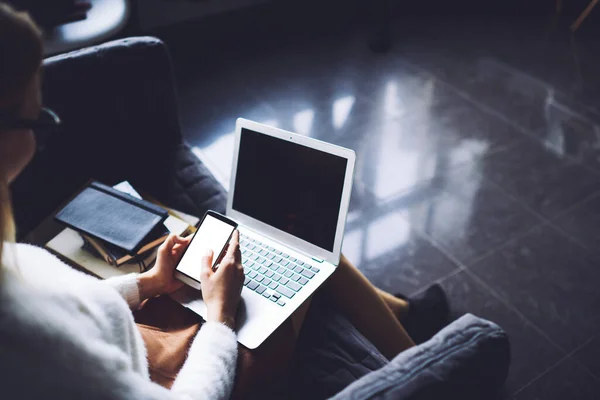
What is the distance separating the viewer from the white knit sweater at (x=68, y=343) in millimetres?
653

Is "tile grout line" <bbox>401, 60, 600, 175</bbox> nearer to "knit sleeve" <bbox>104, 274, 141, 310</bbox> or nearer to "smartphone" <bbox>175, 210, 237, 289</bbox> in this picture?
"smartphone" <bbox>175, 210, 237, 289</bbox>

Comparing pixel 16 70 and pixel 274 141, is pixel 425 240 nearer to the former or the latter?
pixel 274 141

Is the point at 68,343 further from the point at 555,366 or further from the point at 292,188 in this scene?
the point at 555,366

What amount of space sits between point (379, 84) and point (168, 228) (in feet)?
6.13

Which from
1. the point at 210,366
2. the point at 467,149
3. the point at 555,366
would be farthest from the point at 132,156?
the point at 467,149

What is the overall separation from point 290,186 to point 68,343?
26.4 inches

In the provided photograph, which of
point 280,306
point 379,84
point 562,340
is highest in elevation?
point 280,306

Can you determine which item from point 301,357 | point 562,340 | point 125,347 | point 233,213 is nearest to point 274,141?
point 233,213

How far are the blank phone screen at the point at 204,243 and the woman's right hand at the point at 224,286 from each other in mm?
53

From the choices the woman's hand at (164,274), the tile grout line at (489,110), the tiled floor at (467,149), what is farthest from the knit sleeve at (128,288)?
the tile grout line at (489,110)

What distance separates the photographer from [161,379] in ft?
3.19

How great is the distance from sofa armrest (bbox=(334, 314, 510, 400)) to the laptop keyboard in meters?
0.43

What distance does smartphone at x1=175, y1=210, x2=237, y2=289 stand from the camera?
44.0 inches

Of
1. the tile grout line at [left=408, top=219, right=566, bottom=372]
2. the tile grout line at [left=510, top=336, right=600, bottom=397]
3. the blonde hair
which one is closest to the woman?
the blonde hair
